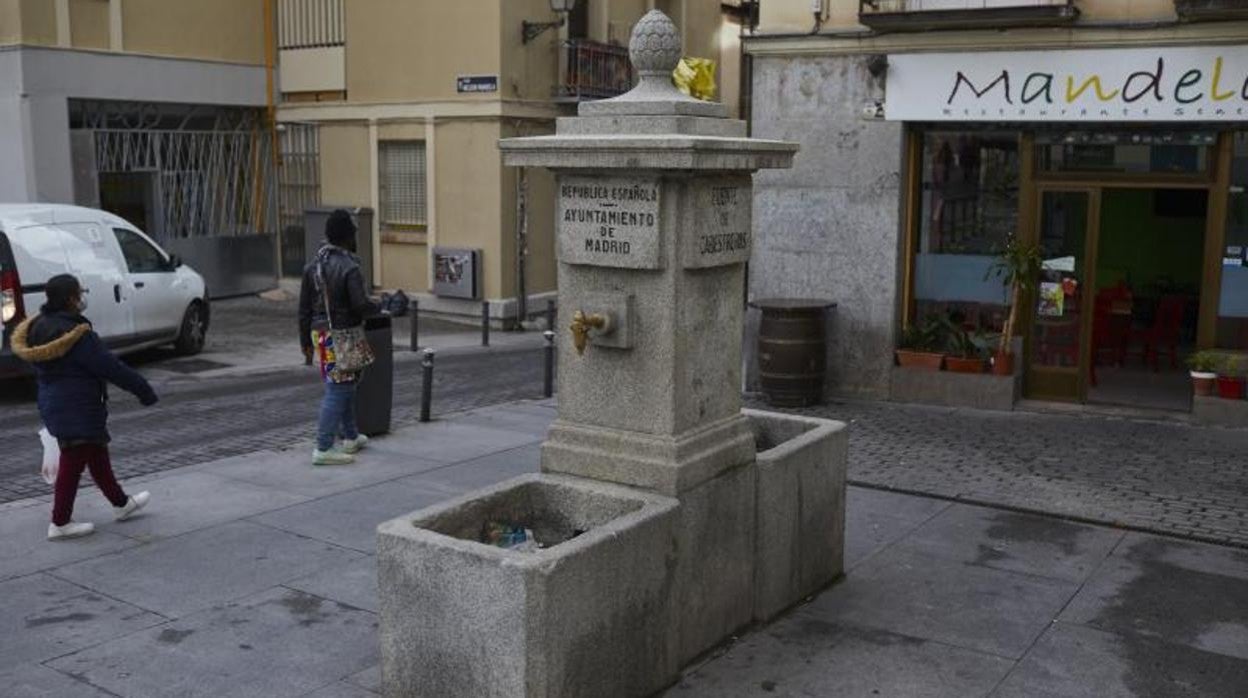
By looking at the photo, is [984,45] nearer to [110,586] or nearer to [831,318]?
[831,318]

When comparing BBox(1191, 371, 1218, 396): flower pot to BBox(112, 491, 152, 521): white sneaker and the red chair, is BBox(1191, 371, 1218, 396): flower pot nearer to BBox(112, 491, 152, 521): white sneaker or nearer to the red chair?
the red chair

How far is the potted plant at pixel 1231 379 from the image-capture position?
1128cm

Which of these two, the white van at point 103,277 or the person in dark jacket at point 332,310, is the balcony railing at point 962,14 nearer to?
the person in dark jacket at point 332,310

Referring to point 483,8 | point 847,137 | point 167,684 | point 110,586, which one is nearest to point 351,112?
point 483,8

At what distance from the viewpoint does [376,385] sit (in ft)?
34.9

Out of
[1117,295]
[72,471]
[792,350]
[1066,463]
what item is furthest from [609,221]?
[1117,295]

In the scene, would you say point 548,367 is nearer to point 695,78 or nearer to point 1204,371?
point 1204,371

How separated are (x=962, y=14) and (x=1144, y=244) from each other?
14.4 feet

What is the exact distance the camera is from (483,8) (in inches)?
793

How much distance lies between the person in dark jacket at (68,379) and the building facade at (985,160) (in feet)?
23.9

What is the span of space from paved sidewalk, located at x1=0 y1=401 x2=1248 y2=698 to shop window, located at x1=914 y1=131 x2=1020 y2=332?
4.23 meters

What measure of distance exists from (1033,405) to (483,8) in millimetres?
11808

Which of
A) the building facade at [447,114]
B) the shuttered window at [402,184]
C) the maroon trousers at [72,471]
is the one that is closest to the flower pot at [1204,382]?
the maroon trousers at [72,471]

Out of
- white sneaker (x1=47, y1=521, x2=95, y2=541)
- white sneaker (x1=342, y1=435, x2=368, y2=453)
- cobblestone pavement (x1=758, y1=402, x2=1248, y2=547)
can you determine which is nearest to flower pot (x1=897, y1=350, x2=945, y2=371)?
cobblestone pavement (x1=758, y1=402, x2=1248, y2=547)
